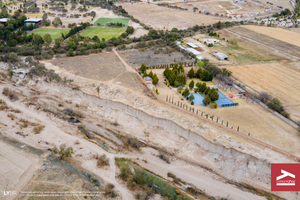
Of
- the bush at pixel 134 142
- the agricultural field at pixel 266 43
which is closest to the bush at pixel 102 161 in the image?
the bush at pixel 134 142

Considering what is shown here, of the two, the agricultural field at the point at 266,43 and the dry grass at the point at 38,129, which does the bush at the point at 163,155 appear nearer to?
the dry grass at the point at 38,129

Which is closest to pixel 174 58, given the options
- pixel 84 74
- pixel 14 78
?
pixel 84 74

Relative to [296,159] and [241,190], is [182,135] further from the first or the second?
[296,159]

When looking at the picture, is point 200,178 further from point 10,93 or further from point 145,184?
point 10,93

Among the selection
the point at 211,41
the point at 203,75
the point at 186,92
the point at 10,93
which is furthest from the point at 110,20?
the point at 186,92

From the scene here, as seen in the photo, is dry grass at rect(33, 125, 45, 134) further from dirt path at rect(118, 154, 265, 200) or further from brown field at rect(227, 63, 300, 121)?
brown field at rect(227, 63, 300, 121)

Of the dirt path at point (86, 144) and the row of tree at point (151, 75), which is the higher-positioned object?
the row of tree at point (151, 75)
